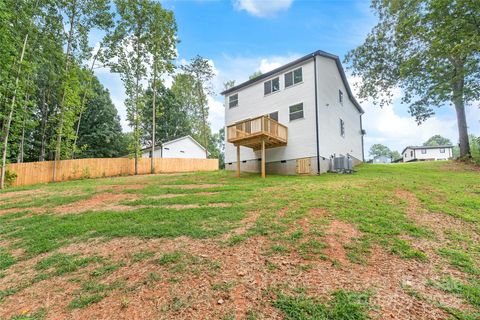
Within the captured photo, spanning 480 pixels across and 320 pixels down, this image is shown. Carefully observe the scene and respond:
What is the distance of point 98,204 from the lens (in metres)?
7.76

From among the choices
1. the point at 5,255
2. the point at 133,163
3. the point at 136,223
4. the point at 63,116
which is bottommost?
the point at 5,255

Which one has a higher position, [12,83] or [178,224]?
[12,83]

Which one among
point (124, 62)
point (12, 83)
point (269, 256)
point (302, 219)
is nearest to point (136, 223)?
point (269, 256)

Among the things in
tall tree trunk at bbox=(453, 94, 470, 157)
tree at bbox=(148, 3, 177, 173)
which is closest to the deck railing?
tree at bbox=(148, 3, 177, 173)

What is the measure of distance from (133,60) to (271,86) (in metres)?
13.1

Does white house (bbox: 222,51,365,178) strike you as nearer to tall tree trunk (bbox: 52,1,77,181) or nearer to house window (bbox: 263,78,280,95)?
house window (bbox: 263,78,280,95)

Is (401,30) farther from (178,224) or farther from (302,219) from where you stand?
(178,224)

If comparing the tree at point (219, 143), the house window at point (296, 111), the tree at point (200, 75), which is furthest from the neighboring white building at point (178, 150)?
the house window at point (296, 111)

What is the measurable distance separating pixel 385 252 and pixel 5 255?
6.91 metres

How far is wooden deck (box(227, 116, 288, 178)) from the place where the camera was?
12.9 meters

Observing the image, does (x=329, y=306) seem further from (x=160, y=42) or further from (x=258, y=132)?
(x=160, y=42)

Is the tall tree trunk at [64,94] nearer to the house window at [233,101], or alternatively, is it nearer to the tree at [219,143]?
the house window at [233,101]

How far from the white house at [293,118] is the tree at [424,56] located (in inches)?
145

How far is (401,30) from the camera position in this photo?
13.4m
